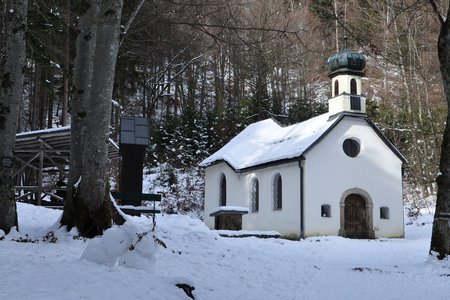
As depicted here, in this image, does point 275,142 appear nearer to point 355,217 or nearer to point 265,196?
point 265,196

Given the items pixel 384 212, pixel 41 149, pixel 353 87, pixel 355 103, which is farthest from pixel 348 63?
pixel 41 149

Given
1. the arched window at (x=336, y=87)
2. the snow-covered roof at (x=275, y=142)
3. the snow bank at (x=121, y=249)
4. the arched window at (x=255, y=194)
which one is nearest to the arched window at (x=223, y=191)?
the snow-covered roof at (x=275, y=142)

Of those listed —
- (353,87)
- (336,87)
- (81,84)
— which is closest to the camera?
(81,84)

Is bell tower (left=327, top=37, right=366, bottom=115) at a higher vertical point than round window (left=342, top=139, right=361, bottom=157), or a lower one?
higher

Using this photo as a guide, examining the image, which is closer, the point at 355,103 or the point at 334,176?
the point at 334,176

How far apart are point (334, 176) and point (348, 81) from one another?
4841mm

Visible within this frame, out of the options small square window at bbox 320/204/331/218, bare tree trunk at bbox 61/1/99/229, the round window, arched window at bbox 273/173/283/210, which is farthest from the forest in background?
bare tree trunk at bbox 61/1/99/229

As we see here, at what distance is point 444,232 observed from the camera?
10.8 meters

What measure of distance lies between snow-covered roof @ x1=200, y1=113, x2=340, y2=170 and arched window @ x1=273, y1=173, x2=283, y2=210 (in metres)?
0.96

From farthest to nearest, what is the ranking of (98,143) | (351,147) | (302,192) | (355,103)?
1. (355,103)
2. (351,147)
3. (302,192)
4. (98,143)

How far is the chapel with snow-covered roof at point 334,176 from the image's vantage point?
71.8 ft

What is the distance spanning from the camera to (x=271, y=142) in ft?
87.6

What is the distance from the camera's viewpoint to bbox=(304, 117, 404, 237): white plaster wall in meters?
21.8

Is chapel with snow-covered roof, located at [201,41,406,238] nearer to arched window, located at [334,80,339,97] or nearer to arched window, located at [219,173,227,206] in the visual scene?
arched window, located at [334,80,339,97]
